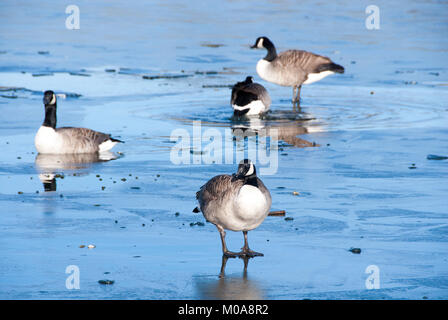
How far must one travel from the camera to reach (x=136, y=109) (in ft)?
55.8

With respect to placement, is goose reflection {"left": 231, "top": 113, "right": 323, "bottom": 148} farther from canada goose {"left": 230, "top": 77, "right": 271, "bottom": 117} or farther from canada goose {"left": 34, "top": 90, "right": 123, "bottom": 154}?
canada goose {"left": 34, "top": 90, "right": 123, "bottom": 154}

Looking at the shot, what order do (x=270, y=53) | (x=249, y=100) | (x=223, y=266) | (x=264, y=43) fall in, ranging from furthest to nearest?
(x=264, y=43) → (x=270, y=53) → (x=249, y=100) → (x=223, y=266)

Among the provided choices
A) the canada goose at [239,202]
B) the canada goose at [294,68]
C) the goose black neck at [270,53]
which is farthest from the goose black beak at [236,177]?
the goose black neck at [270,53]

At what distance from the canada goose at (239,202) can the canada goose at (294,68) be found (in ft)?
38.5

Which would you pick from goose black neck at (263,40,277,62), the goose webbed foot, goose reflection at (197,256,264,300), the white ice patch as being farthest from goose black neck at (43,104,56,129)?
goose black neck at (263,40,277,62)

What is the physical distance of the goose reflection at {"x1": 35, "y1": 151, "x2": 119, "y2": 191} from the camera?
11080 mm

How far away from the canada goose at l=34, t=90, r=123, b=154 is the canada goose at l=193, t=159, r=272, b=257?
210 inches

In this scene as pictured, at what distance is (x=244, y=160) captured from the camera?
24.5 feet

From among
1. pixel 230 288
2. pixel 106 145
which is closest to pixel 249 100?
pixel 106 145

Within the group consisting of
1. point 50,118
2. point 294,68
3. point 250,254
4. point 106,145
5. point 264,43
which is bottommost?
point 250,254

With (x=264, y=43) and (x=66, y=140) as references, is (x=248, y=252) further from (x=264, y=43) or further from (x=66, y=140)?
(x=264, y=43)

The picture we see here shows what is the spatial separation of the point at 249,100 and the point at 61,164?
5047 mm

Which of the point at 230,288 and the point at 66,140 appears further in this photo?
the point at 66,140
